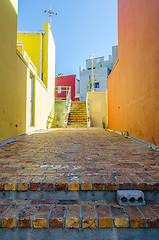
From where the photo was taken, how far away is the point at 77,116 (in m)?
11.8

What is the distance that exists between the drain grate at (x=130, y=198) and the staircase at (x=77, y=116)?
28.9 feet

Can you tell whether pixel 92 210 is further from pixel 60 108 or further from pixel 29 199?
pixel 60 108

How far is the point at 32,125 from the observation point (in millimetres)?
7375

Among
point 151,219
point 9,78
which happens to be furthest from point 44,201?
point 9,78

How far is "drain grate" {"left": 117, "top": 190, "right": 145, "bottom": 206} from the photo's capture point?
1497 millimetres

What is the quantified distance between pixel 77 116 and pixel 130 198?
34.0 ft

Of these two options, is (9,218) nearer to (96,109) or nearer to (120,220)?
(120,220)

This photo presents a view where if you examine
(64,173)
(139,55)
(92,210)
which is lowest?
(92,210)

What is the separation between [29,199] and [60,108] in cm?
1162

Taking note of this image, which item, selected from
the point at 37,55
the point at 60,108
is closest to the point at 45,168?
the point at 37,55

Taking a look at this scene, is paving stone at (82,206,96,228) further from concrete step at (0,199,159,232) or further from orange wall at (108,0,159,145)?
orange wall at (108,0,159,145)

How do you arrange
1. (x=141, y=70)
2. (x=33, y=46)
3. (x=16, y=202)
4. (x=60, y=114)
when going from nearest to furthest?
(x=16, y=202), (x=141, y=70), (x=33, y=46), (x=60, y=114)

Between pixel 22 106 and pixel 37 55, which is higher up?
pixel 37 55

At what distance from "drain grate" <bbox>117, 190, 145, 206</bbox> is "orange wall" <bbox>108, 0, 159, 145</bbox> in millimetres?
2273
